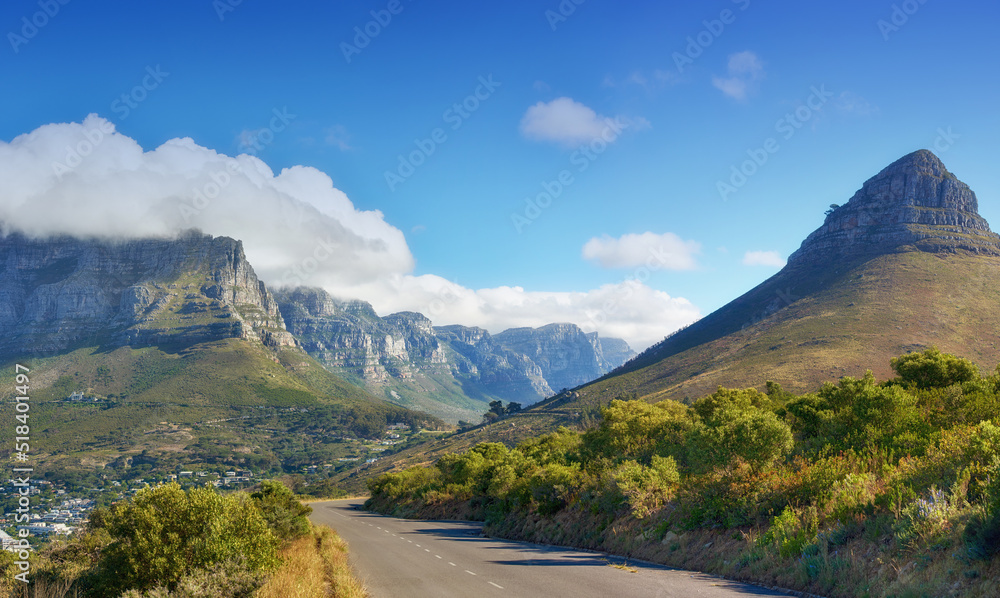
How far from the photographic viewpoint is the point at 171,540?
1074 cm

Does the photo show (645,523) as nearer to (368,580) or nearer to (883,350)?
(368,580)

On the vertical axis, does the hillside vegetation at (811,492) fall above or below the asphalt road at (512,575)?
above

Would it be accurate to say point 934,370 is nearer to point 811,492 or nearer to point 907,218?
point 811,492

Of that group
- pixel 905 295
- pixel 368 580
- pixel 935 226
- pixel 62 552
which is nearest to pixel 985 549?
pixel 368 580

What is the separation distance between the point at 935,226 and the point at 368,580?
18259 centimetres

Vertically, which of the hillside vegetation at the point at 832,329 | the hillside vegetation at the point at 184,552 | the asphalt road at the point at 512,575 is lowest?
the asphalt road at the point at 512,575

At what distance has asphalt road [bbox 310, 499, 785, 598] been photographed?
13.4 meters

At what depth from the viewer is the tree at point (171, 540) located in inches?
414

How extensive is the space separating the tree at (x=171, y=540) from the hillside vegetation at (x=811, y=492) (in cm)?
1252

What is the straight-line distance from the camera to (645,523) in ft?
70.7

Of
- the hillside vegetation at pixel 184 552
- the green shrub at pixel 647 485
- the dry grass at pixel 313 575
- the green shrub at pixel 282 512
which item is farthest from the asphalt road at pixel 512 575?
the hillside vegetation at pixel 184 552

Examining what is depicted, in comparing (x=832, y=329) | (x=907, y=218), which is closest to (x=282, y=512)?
(x=832, y=329)

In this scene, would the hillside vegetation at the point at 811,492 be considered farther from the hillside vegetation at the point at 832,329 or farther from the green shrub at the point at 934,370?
the hillside vegetation at the point at 832,329

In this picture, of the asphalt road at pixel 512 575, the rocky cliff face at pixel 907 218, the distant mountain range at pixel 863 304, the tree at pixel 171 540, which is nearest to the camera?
the tree at pixel 171 540
